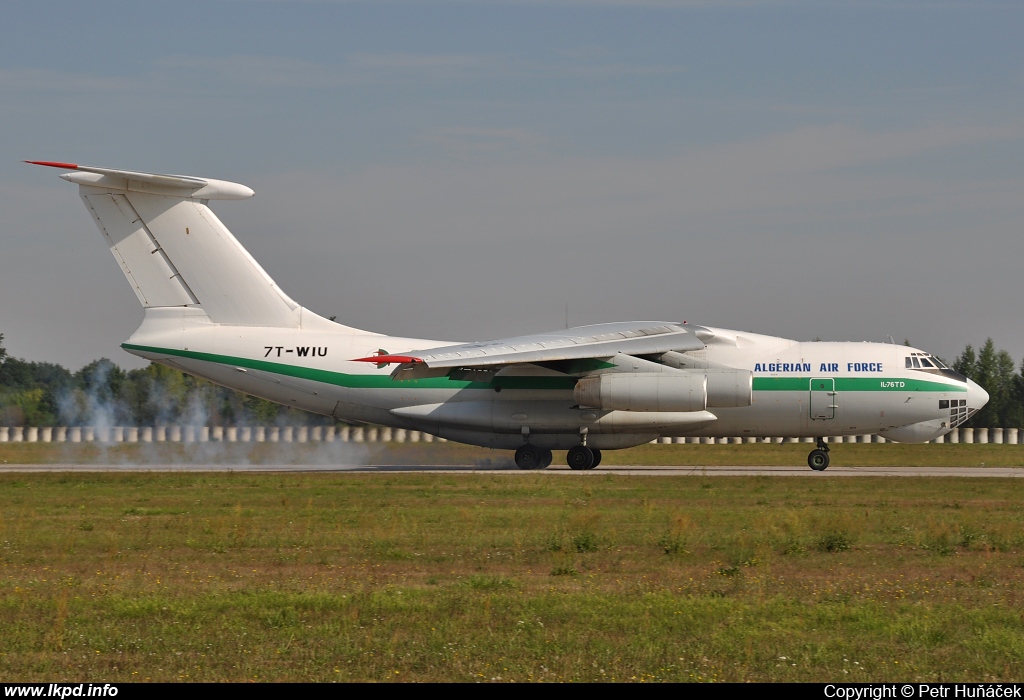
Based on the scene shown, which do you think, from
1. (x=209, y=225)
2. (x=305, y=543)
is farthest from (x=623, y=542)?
(x=209, y=225)

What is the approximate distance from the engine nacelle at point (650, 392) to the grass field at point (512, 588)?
6079mm

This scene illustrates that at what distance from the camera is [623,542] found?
13680 mm

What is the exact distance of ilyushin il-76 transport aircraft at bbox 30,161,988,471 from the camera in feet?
87.0

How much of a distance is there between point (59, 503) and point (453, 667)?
513 inches

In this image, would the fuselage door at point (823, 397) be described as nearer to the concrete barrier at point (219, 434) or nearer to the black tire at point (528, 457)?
the black tire at point (528, 457)

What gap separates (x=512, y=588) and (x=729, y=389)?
16.1 meters

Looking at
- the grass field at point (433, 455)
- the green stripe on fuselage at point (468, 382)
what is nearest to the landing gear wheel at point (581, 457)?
the green stripe on fuselage at point (468, 382)

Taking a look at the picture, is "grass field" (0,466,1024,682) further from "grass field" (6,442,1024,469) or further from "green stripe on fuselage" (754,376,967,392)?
"grass field" (6,442,1024,469)

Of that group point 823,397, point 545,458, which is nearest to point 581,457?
point 545,458

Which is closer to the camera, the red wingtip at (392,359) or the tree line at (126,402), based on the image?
the red wingtip at (392,359)

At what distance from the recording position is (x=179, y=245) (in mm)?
26812

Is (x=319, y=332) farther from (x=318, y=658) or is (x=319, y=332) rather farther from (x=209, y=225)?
(x=318, y=658)

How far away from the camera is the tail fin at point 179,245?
26500mm
